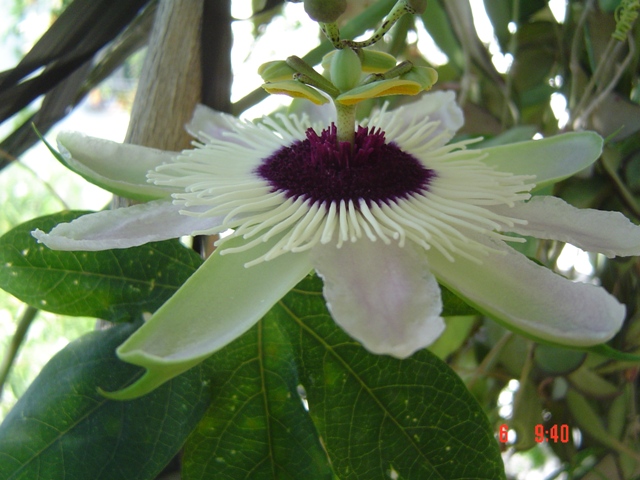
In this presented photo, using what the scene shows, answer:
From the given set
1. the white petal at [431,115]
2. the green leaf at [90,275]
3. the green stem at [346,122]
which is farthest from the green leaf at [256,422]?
the white petal at [431,115]

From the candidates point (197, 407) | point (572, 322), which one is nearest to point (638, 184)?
point (572, 322)

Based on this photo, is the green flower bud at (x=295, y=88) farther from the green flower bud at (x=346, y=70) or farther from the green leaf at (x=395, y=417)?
the green leaf at (x=395, y=417)

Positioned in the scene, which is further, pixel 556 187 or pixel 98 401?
pixel 556 187

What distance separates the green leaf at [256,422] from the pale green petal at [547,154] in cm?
34

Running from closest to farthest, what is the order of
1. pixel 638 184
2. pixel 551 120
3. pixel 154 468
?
pixel 154 468, pixel 638 184, pixel 551 120

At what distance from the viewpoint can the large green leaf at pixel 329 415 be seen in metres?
0.69

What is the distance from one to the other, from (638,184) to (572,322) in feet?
2.03

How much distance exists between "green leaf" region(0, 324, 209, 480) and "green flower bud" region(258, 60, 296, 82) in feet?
1.07

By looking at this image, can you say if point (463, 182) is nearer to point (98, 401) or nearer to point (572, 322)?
point (572, 322)

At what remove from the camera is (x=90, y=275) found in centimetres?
75

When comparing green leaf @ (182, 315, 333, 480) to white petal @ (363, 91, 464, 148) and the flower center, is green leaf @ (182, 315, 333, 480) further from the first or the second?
white petal @ (363, 91, 464, 148)

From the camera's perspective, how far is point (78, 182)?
2.32m
